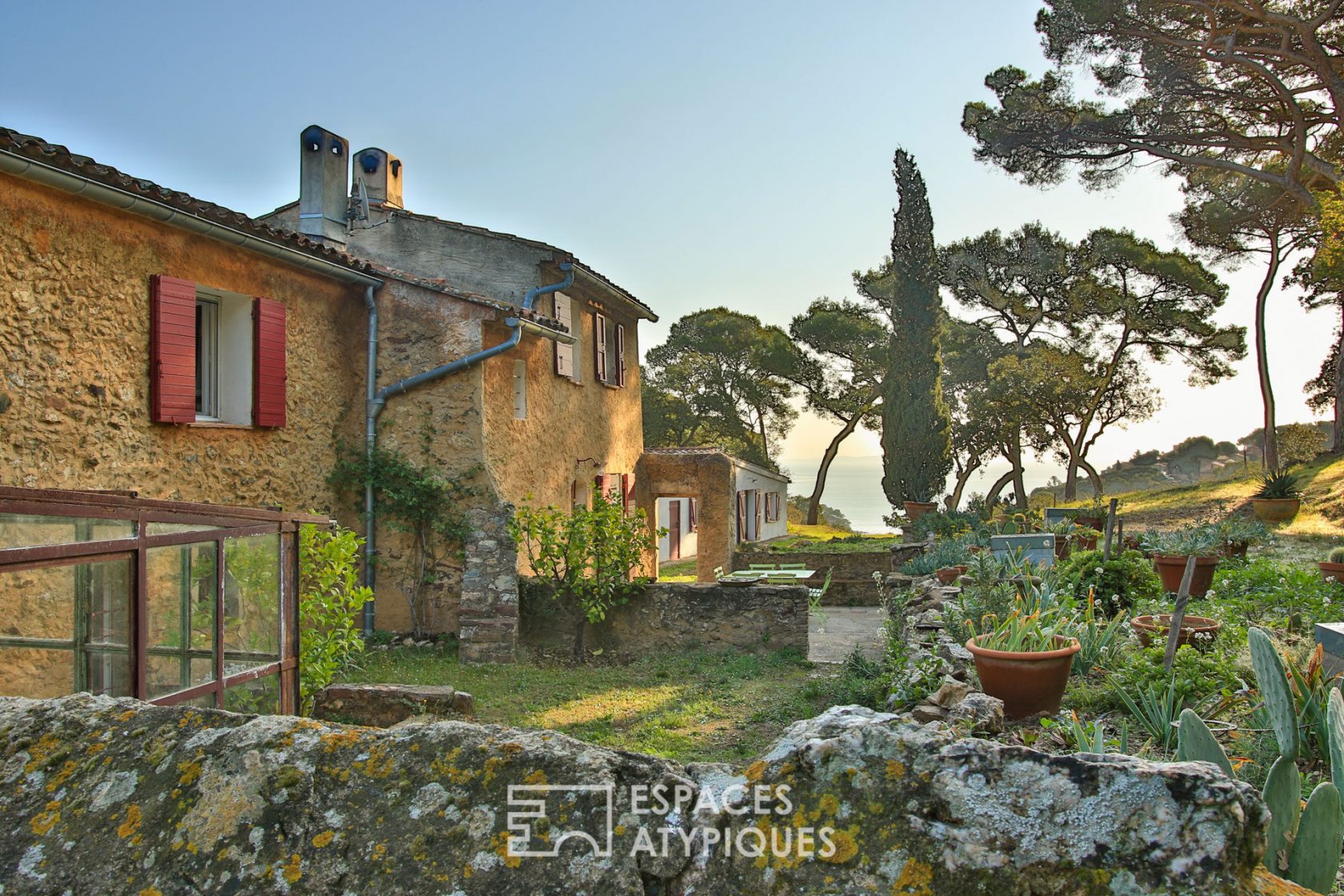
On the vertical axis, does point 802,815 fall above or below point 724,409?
below

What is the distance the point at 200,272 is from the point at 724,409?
89.1 ft

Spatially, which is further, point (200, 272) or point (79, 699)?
point (200, 272)

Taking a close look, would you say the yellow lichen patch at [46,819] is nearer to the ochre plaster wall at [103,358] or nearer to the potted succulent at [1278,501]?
the ochre plaster wall at [103,358]

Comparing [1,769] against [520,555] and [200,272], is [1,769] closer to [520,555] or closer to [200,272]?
[200,272]

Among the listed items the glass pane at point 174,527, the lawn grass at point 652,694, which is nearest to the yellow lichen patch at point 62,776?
the glass pane at point 174,527

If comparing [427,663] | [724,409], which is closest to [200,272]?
[427,663]

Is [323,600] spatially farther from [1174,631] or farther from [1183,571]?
[1183,571]

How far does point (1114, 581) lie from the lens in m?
8.30

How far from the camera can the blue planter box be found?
8820 millimetres

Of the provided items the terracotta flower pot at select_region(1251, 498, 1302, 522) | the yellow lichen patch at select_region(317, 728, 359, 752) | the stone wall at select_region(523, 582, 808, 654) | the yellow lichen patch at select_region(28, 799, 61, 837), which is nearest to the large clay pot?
the stone wall at select_region(523, 582, 808, 654)

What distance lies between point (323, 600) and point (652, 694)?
340 centimetres

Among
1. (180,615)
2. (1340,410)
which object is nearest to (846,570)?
(180,615)

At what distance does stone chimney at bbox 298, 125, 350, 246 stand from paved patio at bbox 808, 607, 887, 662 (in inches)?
341

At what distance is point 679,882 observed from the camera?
125cm
